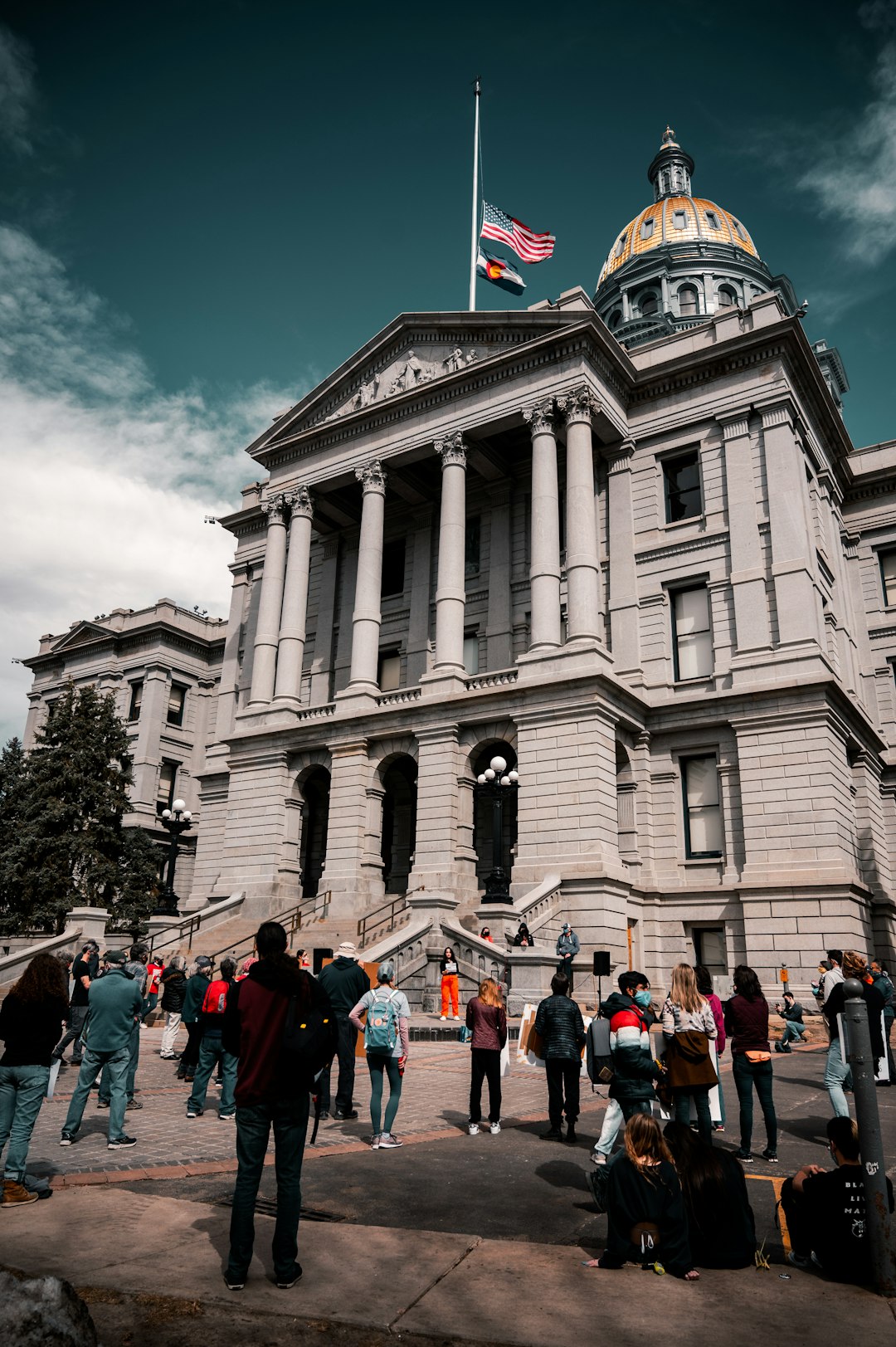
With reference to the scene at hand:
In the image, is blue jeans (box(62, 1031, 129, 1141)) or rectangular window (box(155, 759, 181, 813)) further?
rectangular window (box(155, 759, 181, 813))

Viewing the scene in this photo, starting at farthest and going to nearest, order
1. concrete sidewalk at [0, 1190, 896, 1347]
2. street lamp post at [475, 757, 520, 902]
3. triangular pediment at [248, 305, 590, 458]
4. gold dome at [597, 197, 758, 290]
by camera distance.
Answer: gold dome at [597, 197, 758, 290]
triangular pediment at [248, 305, 590, 458]
street lamp post at [475, 757, 520, 902]
concrete sidewalk at [0, 1190, 896, 1347]

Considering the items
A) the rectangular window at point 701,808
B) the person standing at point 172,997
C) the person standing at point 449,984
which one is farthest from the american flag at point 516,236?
the person standing at point 172,997

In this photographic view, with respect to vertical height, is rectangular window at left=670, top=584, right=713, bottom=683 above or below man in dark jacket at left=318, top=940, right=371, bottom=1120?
above

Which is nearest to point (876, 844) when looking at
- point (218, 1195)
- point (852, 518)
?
point (852, 518)

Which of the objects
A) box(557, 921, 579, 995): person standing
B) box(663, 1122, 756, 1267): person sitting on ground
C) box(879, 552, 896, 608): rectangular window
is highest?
box(879, 552, 896, 608): rectangular window

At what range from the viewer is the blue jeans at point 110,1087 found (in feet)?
31.9

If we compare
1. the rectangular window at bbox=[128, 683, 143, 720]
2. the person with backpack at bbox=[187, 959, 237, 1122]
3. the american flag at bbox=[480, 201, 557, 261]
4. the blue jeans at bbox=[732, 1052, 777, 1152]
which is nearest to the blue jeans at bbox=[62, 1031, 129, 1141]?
the person with backpack at bbox=[187, 959, 237, 1122]

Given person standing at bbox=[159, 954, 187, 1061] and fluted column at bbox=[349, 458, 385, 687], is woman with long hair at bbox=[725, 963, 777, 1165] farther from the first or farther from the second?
fluted column at bbox=[349, 458, 385, 687]

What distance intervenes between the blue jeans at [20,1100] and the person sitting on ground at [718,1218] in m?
5.21

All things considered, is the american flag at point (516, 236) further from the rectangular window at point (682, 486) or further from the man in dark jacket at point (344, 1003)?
the man in dark jacket at point (344, 1003)

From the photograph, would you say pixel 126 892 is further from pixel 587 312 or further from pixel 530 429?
pixel 587 312

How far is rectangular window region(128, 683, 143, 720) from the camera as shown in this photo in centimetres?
5950

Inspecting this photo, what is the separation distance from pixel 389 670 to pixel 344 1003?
89.3ft

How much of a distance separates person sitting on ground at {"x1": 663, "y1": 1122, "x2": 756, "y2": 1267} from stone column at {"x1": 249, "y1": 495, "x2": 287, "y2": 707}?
31091mm
